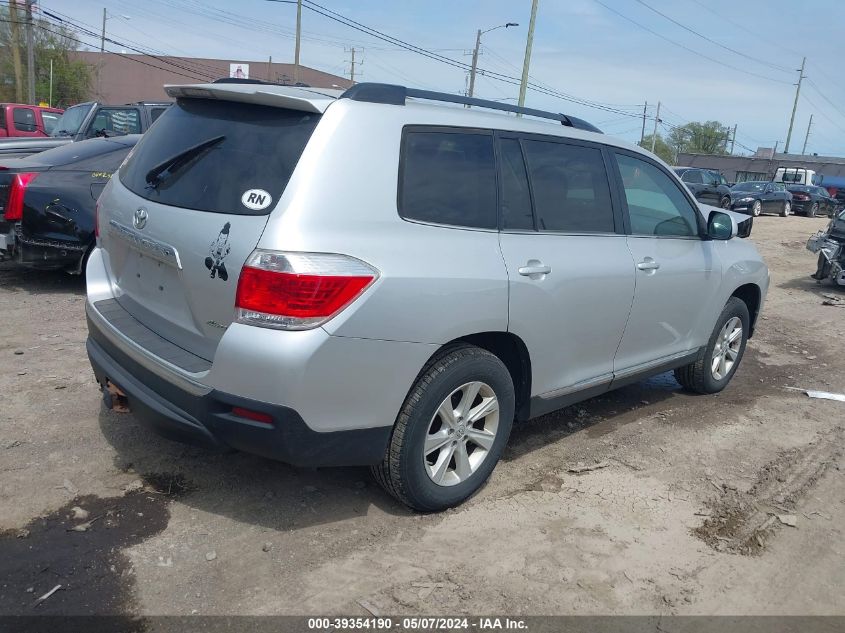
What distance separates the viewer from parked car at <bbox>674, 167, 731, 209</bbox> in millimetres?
24406

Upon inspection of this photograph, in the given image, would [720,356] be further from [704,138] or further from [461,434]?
[704,138]

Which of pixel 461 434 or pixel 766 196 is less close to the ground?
pixel 766 196

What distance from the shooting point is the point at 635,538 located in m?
3.39

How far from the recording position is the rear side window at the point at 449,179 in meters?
3.18

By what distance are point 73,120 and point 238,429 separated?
11.0m

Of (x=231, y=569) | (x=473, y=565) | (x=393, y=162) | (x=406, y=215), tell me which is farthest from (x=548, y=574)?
(x=393, y=162)

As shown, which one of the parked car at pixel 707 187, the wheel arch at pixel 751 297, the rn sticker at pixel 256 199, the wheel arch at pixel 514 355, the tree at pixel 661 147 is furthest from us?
the tree at pixel 661 147

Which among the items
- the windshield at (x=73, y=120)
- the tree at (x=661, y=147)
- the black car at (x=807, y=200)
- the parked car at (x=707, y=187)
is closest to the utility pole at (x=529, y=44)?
the parked car at (x=707, y=187)

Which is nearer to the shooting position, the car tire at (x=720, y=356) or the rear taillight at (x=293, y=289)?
the rear taillight at (x=293, y=289)

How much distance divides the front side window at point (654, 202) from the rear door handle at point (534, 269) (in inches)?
41.7

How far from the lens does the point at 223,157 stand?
3.15m

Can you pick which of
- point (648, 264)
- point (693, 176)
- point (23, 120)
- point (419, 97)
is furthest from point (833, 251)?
point (23, 120)

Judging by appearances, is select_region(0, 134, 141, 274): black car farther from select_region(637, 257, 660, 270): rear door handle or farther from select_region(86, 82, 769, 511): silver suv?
select_region(637, 257, 660, 270): rear door handle

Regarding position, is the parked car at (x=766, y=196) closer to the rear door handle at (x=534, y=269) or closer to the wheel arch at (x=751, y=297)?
the wheel arch at (x=751, y=297)
